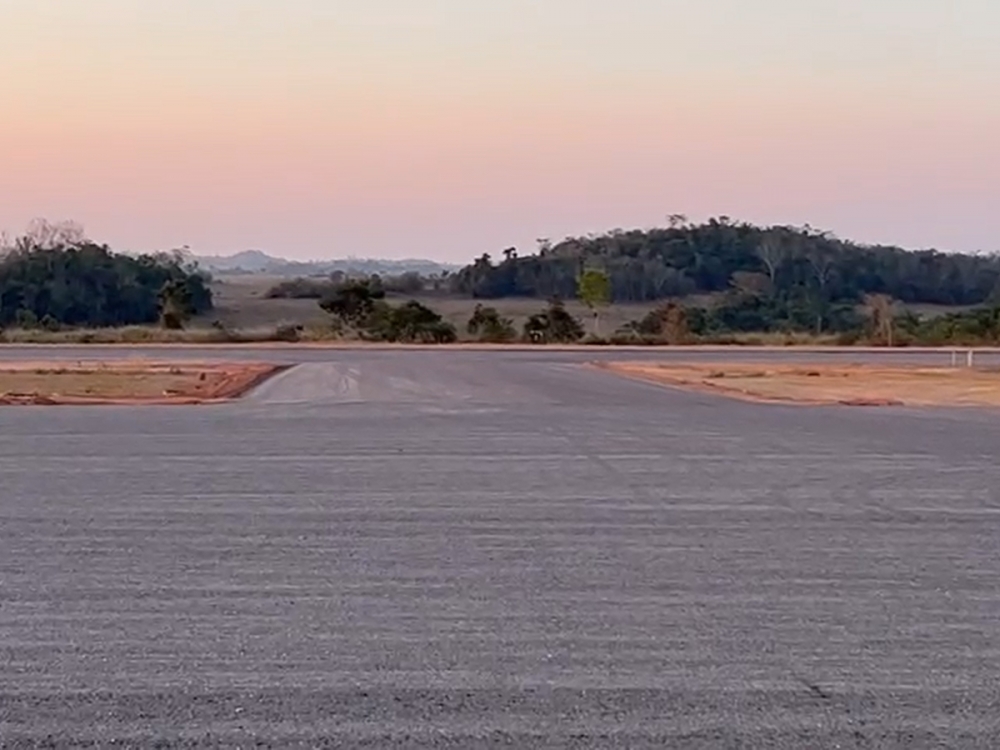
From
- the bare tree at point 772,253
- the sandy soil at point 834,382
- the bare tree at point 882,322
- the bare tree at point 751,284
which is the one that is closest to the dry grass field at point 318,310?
the bare tree at point 751,284

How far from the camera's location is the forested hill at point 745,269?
124375 mm

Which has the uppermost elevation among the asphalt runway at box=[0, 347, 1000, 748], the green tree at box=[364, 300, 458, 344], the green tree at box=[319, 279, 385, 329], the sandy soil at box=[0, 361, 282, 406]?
the green tree at box=[319, 279, 385, 329]

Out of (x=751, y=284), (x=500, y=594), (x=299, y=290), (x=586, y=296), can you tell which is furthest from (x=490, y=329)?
(x=500, y=594)

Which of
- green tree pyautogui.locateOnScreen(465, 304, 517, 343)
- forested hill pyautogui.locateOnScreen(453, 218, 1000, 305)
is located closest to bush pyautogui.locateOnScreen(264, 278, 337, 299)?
forested hill pyautogui.locateOnScreen(453, 218, 1000, 305)

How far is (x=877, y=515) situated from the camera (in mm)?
→ 12992

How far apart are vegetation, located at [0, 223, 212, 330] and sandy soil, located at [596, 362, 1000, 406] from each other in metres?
50.2

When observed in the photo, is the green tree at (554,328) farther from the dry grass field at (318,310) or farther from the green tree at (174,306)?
the green tree at (174,306)

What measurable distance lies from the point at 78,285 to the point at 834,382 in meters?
67.5

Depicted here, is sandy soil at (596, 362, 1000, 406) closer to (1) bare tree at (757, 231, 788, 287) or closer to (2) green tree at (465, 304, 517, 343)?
(2) green tree at (465, 304, 517, 343)

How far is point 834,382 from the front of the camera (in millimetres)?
38812

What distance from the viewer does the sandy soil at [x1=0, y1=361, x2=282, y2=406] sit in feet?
102

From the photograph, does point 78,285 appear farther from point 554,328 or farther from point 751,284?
point 751,284

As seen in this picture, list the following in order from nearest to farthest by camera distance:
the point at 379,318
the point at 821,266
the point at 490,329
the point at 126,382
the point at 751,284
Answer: the point at 126,382
the point at 490,329
the point at 379,318
the point at 751,284
the point at 821,266

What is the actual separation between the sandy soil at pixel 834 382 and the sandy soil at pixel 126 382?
1120 centimetres
